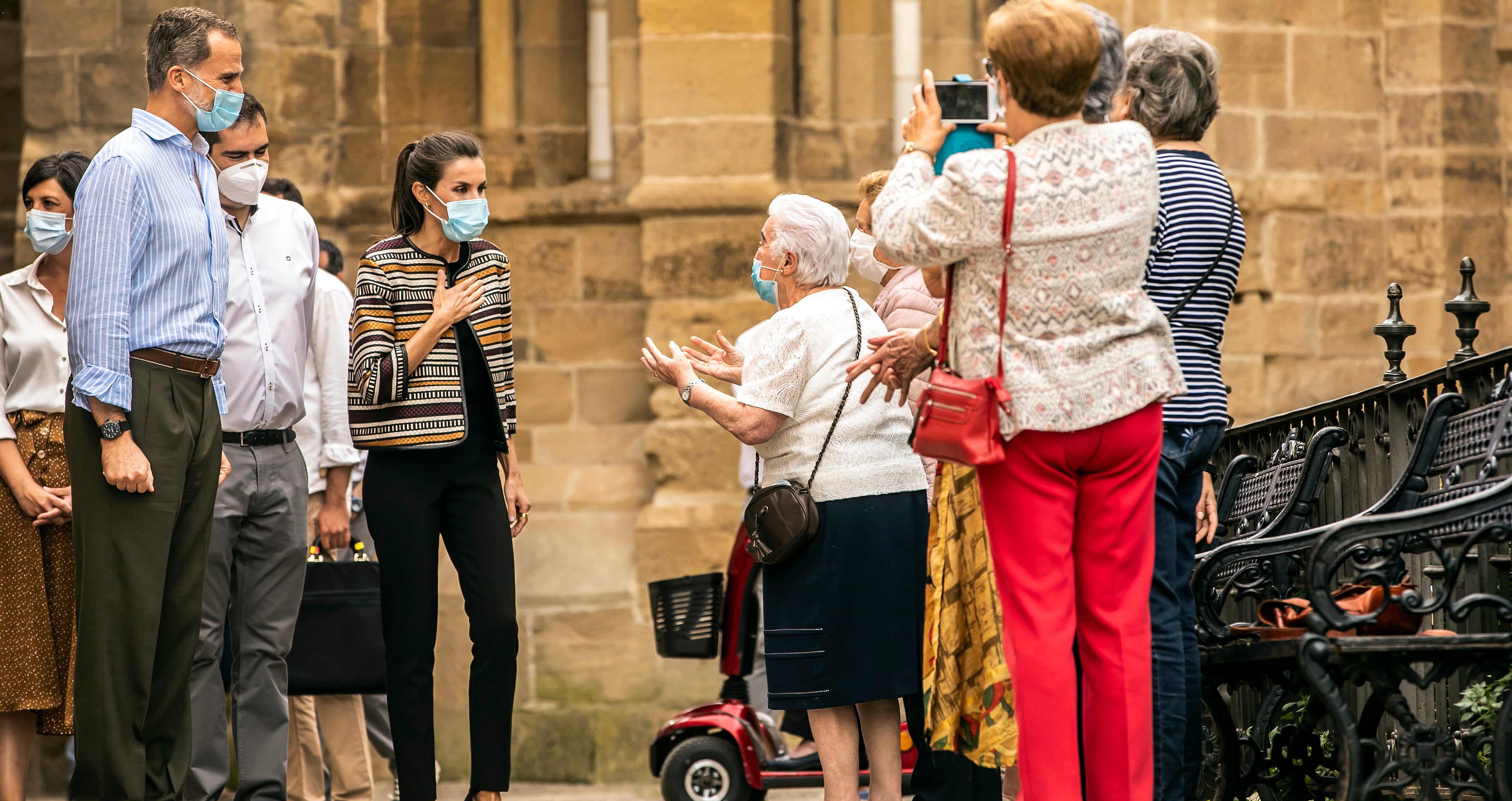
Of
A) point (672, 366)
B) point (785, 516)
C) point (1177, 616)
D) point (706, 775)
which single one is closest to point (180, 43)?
point (672, 366)

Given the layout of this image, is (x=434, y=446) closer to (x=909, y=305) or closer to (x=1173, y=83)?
(x=909, y=305)

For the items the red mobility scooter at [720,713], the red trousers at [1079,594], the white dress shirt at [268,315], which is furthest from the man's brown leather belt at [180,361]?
the red mobility scooter at [720,713]

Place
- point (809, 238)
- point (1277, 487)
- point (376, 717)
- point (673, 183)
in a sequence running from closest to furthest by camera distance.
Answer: point (809, 238) < point (1277, 487) < point (376, 717) < point (673, 183)

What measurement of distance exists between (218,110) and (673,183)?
434 centimetres

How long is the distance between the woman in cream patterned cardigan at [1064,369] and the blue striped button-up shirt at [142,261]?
1.93 metres

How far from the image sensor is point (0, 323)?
518 centimetres

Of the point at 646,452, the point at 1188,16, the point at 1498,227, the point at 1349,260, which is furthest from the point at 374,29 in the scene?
the point at 1498,227

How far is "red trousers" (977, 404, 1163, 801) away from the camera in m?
3.24

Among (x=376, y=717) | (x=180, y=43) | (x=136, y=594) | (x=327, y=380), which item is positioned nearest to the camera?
(x=136, y=594)

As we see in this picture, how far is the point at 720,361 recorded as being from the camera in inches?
189

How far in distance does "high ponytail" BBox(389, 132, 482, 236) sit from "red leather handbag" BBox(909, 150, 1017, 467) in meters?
2.07

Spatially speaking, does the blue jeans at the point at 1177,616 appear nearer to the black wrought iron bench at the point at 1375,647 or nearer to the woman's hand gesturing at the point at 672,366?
the black wrought iron bench at the point at 1375,647

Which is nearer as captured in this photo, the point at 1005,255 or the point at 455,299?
the point at 1005,255

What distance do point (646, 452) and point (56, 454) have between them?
388 centimetres
